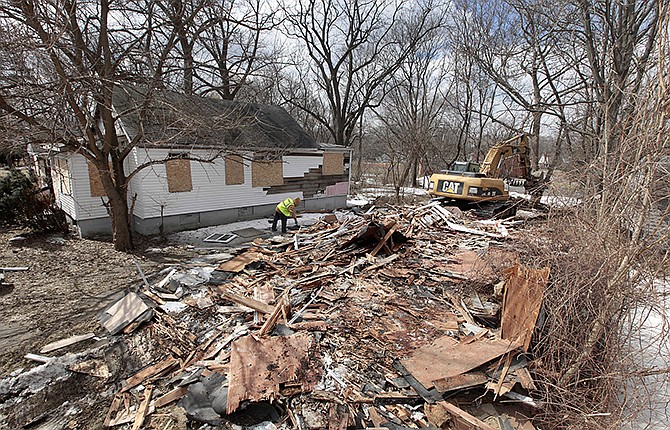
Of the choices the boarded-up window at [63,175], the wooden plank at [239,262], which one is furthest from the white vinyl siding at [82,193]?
the wooden plank at [239,262]

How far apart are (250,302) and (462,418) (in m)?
4.04

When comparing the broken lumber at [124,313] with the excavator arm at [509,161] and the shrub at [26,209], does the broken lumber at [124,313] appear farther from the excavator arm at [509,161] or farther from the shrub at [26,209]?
the excavator arm at [509,161]

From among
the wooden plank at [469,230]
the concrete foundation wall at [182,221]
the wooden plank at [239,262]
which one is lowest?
the wooden plank at [239,262]

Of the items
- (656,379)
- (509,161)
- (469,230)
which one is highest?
(509,161)

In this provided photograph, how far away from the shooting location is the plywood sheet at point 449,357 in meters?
3.84

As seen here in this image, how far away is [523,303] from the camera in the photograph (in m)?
4.55

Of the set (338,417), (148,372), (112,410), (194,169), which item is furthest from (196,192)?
(338,417)

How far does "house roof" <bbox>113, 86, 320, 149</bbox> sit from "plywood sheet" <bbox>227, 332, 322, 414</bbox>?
21.5 feet

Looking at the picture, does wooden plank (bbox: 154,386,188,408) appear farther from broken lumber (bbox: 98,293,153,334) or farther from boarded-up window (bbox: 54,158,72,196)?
boarded-up window (bbox: 54,158,72,196)

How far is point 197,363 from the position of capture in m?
4.43

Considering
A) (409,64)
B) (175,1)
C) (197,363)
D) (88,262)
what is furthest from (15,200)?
(409,64)

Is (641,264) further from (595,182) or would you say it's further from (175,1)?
(175,1)

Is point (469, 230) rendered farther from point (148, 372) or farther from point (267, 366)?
point (148, 372)

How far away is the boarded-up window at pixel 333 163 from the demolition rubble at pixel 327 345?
9945 millimetres
